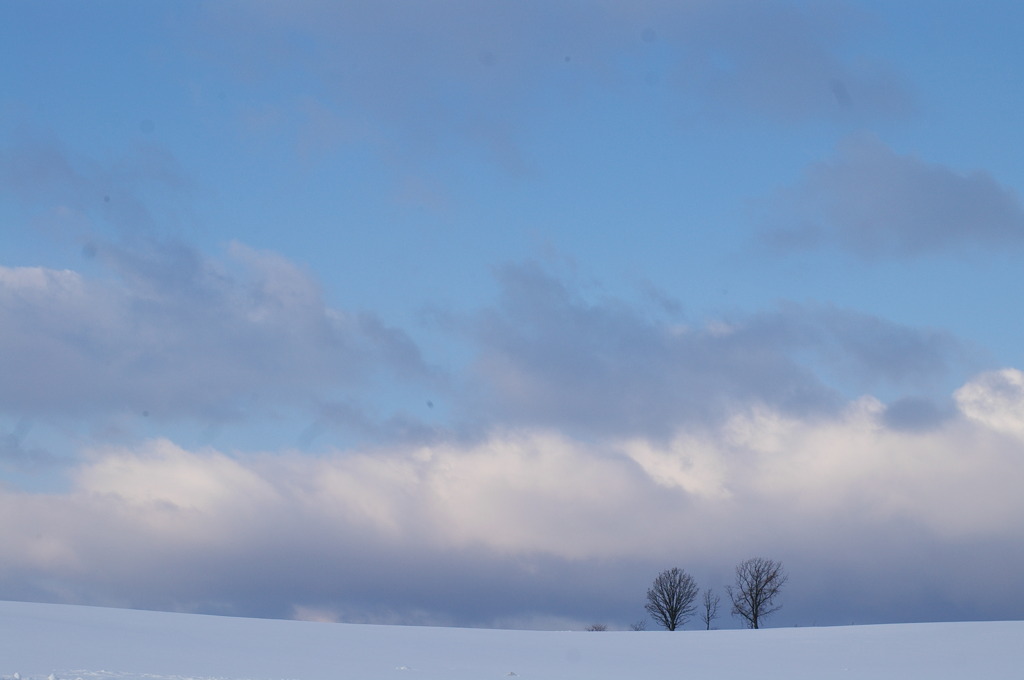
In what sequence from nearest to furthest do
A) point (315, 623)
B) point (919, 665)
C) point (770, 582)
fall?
point (919, 665) → point (315, 623) → point (770, 582)

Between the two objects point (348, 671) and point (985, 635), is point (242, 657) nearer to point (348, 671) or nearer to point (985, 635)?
point (348, 671)

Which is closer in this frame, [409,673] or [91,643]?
[409,673]

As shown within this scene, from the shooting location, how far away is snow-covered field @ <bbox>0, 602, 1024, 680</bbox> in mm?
29094

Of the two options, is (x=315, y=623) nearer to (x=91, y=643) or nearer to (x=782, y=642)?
(x=91, y=643)

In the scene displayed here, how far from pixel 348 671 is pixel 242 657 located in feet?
15.1

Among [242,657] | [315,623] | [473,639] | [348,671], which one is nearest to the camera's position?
[348,671]

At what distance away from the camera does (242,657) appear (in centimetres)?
3256

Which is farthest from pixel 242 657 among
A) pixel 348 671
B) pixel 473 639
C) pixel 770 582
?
pixel 770 582

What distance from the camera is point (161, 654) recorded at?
104 ft

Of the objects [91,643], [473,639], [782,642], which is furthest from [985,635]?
[91,643]

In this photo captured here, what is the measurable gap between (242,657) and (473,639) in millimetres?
15164

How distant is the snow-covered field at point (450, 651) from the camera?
29094 millimetres

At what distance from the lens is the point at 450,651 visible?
39.8 m

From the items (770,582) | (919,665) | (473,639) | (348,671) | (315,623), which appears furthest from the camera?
(770,582)
